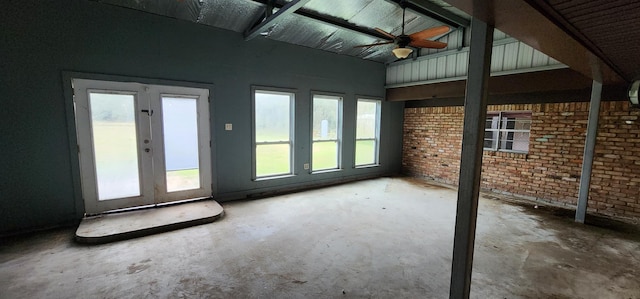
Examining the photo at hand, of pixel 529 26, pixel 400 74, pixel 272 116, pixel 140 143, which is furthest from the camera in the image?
pixel 400 74

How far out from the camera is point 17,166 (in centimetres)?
341

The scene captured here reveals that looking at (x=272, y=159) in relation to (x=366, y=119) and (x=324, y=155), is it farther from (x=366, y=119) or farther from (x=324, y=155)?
(x=366, y=119)

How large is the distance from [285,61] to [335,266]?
4.11 m

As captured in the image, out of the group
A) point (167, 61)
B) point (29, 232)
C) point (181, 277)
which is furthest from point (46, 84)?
point (181, 277)

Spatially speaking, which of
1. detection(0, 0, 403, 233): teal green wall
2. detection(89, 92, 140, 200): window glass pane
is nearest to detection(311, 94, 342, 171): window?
detection(0, 0, 403, 233): teal green wall

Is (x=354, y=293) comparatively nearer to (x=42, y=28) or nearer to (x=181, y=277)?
(x=181, y=277)

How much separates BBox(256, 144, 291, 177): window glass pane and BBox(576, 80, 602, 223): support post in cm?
514

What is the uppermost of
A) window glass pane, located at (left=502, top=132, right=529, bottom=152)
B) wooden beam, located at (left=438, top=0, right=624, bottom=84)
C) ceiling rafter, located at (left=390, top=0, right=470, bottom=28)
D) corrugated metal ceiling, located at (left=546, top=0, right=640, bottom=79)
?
ceiling rafter, located at (left=390, top=0, right=470, bottom=28)

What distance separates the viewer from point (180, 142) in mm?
4492

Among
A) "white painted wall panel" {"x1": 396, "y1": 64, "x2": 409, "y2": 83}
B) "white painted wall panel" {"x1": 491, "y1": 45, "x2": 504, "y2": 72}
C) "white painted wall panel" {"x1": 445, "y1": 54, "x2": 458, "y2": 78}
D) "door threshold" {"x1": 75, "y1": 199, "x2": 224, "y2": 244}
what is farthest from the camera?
"white painted wall panel" {"x1": 396, "y1": 64, "x2": 409, "y2": 83}

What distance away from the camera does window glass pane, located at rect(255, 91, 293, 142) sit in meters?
5.30

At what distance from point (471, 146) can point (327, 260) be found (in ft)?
6.49

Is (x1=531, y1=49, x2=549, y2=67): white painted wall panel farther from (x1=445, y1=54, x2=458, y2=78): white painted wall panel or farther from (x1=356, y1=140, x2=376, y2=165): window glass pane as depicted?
(x1=356, y1=140, x2=376, y2=165): window glass pane

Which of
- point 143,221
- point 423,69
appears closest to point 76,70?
point 143,221
